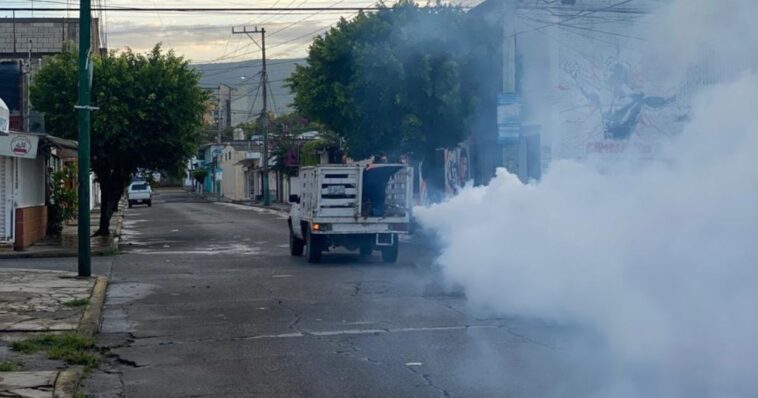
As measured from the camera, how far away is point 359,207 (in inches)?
901

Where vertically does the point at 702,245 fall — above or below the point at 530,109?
below

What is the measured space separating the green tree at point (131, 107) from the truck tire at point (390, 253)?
11.7m

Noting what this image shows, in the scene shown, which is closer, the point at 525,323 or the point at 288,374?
the point at 288,374

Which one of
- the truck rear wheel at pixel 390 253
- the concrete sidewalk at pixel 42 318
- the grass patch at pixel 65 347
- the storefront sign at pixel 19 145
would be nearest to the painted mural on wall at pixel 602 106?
the truck rear wheel at pixel 390 253

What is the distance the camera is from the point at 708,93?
27.7ft

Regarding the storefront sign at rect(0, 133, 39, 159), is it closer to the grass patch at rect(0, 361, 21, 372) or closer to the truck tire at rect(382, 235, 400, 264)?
the truck tire at rect(382, 235, 400, 264)

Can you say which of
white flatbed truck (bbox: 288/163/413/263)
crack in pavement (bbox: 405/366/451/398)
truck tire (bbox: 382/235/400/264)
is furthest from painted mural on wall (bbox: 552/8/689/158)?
crack in pavement (bbox: 405/366/451/398)

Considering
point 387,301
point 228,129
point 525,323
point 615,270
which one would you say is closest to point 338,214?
point 387,301

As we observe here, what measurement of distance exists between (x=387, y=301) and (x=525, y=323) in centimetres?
346

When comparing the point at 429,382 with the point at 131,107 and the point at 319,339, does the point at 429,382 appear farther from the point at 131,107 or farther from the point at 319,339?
the point at 131,107

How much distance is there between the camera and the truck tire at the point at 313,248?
2314cm

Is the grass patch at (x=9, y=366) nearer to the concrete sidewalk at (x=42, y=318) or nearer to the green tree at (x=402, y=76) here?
the concrete sidewalk at (x=42, y=318)

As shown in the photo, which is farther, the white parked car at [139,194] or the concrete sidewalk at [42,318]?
the white parked car at [139,194]

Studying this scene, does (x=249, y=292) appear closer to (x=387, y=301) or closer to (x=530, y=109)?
(x=387, y=301)
